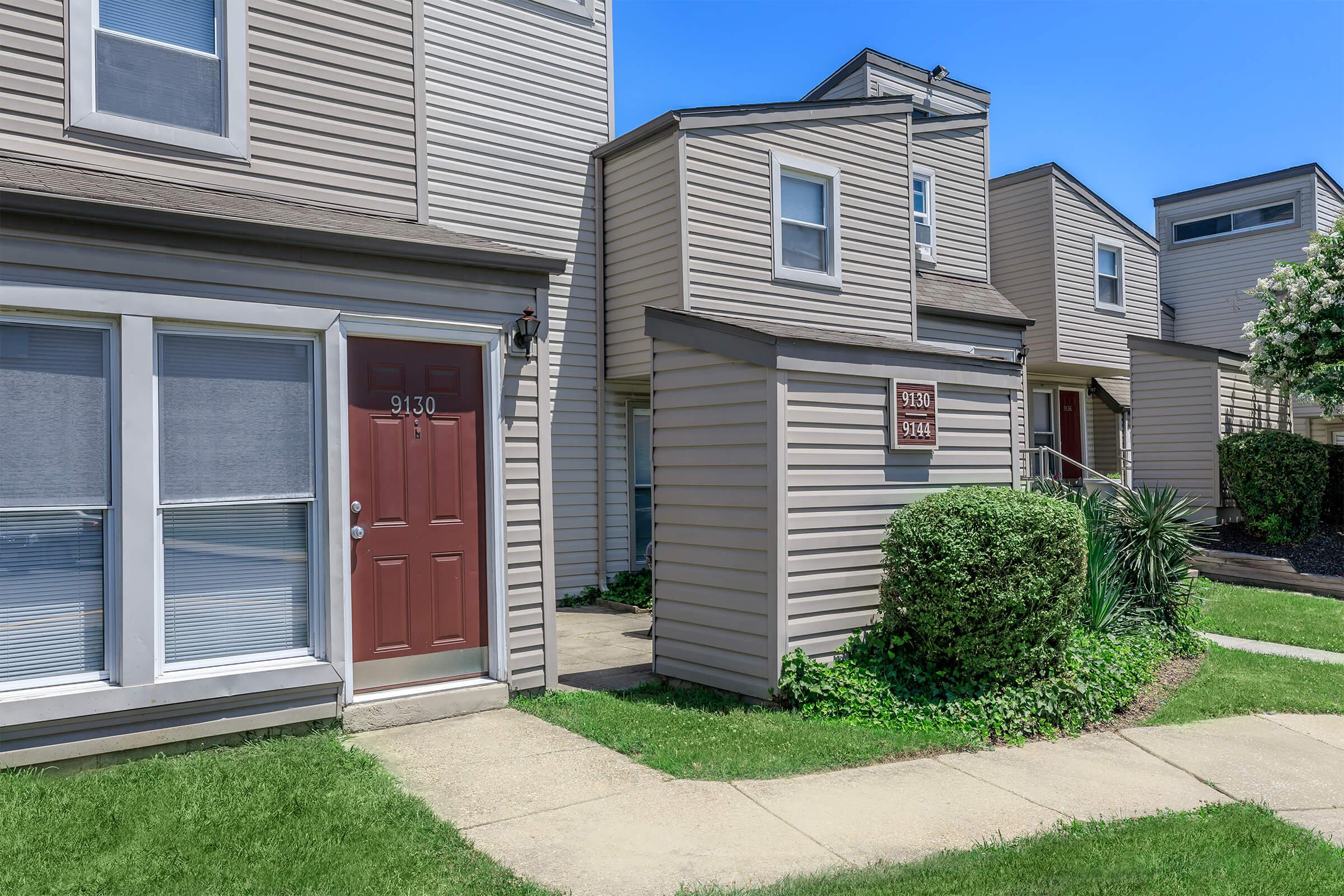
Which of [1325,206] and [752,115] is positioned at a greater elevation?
[1325,206]

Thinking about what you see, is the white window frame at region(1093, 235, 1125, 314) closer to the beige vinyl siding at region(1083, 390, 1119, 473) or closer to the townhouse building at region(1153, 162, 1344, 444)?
the beige vinyl siding at region(1083, 390, 1119, 473)

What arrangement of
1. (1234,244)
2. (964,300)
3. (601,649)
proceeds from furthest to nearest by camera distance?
(1234,244) → (964,300) → (601,649)

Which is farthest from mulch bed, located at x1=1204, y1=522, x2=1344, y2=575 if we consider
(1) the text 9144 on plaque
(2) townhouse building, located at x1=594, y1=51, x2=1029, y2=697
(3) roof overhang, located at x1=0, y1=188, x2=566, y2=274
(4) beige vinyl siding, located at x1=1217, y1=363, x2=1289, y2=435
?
(3) roof overhang, located at x1=0, y1=188, x2=566, y2=274

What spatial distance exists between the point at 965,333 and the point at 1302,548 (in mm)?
5857

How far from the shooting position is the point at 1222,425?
593 inches

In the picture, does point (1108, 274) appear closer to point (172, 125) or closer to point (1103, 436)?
point (1103, 436)

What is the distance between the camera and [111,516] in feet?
16.7

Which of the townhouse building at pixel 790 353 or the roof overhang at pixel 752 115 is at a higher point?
the roof overhang at pixel 752 115

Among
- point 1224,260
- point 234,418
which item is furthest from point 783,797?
point 1224,260

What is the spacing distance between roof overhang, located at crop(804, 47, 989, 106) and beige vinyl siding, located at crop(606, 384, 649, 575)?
25.0 ft

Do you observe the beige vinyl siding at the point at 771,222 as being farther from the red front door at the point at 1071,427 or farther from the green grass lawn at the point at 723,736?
the red front door at the point at 1071,427

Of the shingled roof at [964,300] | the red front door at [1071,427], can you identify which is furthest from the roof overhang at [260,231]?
the red front door at [1071,427]

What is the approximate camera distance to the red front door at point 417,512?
19.6 ft

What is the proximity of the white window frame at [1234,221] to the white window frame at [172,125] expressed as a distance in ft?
76.3
